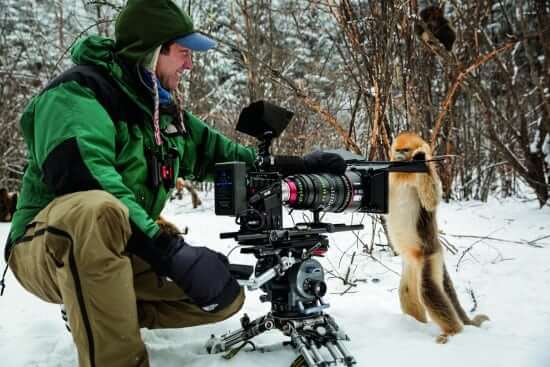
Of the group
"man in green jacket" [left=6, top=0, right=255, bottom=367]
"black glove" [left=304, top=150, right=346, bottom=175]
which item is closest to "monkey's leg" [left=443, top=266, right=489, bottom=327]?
"black glove" [left=304, top=150, right=346, bottom=175]

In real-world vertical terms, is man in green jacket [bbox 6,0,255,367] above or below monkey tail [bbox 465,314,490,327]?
above

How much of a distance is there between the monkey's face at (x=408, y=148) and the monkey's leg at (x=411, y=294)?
0.39 m

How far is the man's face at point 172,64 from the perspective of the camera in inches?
69.5

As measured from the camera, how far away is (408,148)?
5.92ft

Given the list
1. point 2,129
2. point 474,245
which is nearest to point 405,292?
point 474,245

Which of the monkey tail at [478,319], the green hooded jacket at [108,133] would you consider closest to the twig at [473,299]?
the monkey tail at [478,319]

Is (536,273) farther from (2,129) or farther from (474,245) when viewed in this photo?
(2,129)

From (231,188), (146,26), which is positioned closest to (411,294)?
(231,188)

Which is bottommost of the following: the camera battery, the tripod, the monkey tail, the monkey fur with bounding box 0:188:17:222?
the monkey fur with bounding box 0:188:17:222

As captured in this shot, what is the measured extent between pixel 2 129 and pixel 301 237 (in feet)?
21.0

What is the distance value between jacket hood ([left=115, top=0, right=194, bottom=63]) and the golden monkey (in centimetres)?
94

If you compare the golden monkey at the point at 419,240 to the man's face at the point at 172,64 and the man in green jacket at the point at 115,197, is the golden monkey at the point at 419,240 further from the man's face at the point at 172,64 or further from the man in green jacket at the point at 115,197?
the man's face at the point at 172,64

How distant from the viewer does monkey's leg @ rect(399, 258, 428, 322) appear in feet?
5.83

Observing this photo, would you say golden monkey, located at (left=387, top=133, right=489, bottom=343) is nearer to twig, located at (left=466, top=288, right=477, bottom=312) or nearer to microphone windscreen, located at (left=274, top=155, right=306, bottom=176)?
twig, located at (left=466, top=288, right=477, bottom=312)
